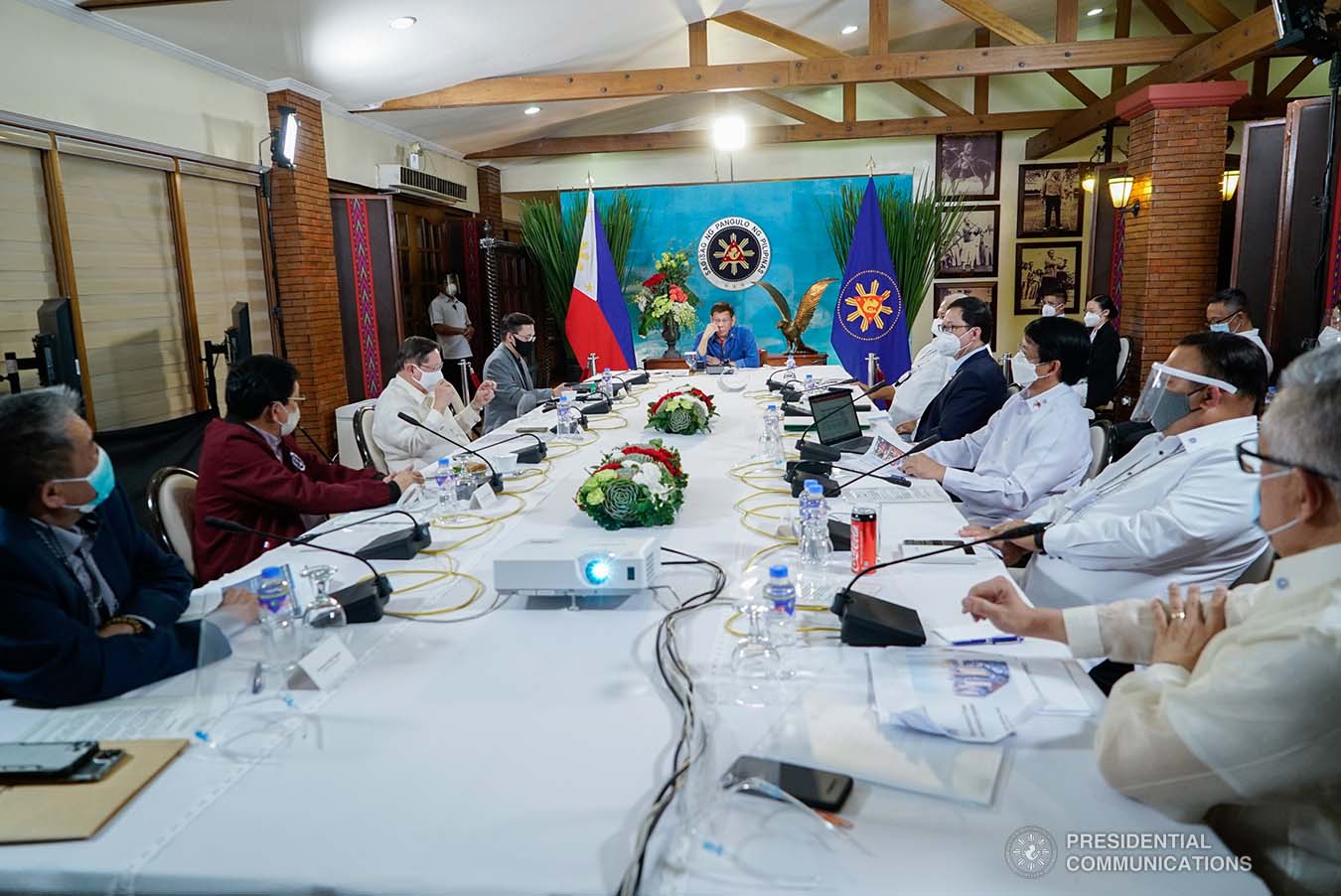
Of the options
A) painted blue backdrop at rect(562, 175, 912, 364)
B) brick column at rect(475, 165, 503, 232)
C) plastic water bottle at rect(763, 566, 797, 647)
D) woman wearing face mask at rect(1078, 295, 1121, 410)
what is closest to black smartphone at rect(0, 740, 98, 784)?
plastic water bottle at rect(763, 566, 797, 647)

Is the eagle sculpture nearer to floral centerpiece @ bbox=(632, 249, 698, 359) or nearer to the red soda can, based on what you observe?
floral centerpiece @ bbox=(632, 249, 698, 359)

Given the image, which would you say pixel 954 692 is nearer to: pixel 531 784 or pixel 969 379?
pixel 531 784

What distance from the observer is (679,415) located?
3.65m

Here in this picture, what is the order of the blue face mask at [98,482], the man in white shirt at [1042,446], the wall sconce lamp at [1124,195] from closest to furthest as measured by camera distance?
the blue face mask at [98,482], the man in white shirt at [1042,446], the wall sconce lamp at [1124,195]

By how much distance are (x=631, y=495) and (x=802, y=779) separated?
1.21 meters

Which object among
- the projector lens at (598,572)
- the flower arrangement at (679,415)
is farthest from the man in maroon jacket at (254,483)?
the flower arrangement at (679,415)

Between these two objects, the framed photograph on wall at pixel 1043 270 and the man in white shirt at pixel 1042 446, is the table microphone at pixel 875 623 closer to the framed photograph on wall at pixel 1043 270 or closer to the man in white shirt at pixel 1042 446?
the man in white shirt at pixel 1042 446

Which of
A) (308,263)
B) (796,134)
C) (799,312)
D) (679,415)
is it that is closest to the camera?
(679,415)

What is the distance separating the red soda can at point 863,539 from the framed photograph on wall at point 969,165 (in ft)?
27.2

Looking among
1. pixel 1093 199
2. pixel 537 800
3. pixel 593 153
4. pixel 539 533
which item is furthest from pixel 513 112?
→ pixel 537 800

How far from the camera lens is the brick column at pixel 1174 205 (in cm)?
647

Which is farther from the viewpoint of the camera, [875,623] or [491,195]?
[491,195]

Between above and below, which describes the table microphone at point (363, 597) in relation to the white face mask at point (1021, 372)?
above

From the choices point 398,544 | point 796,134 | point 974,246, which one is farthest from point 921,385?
point 974,246
